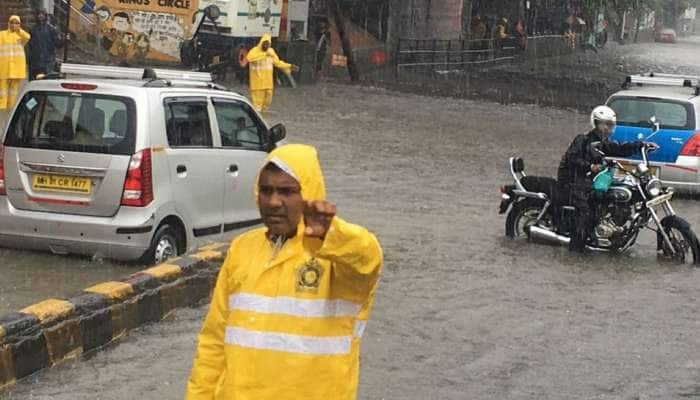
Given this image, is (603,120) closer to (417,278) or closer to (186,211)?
(417,278)

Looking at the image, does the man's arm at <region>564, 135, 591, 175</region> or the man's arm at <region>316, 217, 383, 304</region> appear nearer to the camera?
the man's arm at <region>316, 217, 383, 304</region>

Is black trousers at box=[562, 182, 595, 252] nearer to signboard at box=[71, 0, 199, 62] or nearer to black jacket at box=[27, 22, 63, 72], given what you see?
black jacket at box=[27, 22, 63, 72]

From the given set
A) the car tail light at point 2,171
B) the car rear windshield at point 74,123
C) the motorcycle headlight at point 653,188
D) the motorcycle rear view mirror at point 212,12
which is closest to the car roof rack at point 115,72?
the car rear windshield at point 74,123

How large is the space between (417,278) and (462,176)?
741 centimetres

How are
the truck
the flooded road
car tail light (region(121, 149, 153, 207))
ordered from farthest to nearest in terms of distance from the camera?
the truck → car tail light (region(121, 149, 153, 207)) → the flooded road

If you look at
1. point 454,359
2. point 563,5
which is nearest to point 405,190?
point 454,359

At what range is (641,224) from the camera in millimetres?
12516

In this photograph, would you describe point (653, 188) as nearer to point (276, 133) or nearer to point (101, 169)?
point (276, 133)

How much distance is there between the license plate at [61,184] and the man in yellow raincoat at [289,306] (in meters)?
6.02

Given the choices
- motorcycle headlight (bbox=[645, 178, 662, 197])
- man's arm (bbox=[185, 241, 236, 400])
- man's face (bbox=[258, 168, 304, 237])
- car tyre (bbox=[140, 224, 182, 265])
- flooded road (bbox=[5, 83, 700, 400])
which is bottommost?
flooded road (bbox=[5, 83, 700, 400])

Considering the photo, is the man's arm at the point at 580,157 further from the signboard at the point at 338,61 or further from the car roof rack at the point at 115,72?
the signboard at the point at 338,61

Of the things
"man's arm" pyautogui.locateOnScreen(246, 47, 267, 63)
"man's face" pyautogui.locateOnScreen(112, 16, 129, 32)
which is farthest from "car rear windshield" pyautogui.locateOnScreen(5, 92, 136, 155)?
"man's face" pyautogui.locateOnScreen(112, 16, 129, 32)

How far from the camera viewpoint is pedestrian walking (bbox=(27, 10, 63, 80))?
21.4 metres

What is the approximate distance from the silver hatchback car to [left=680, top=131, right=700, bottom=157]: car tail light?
8484 mm
